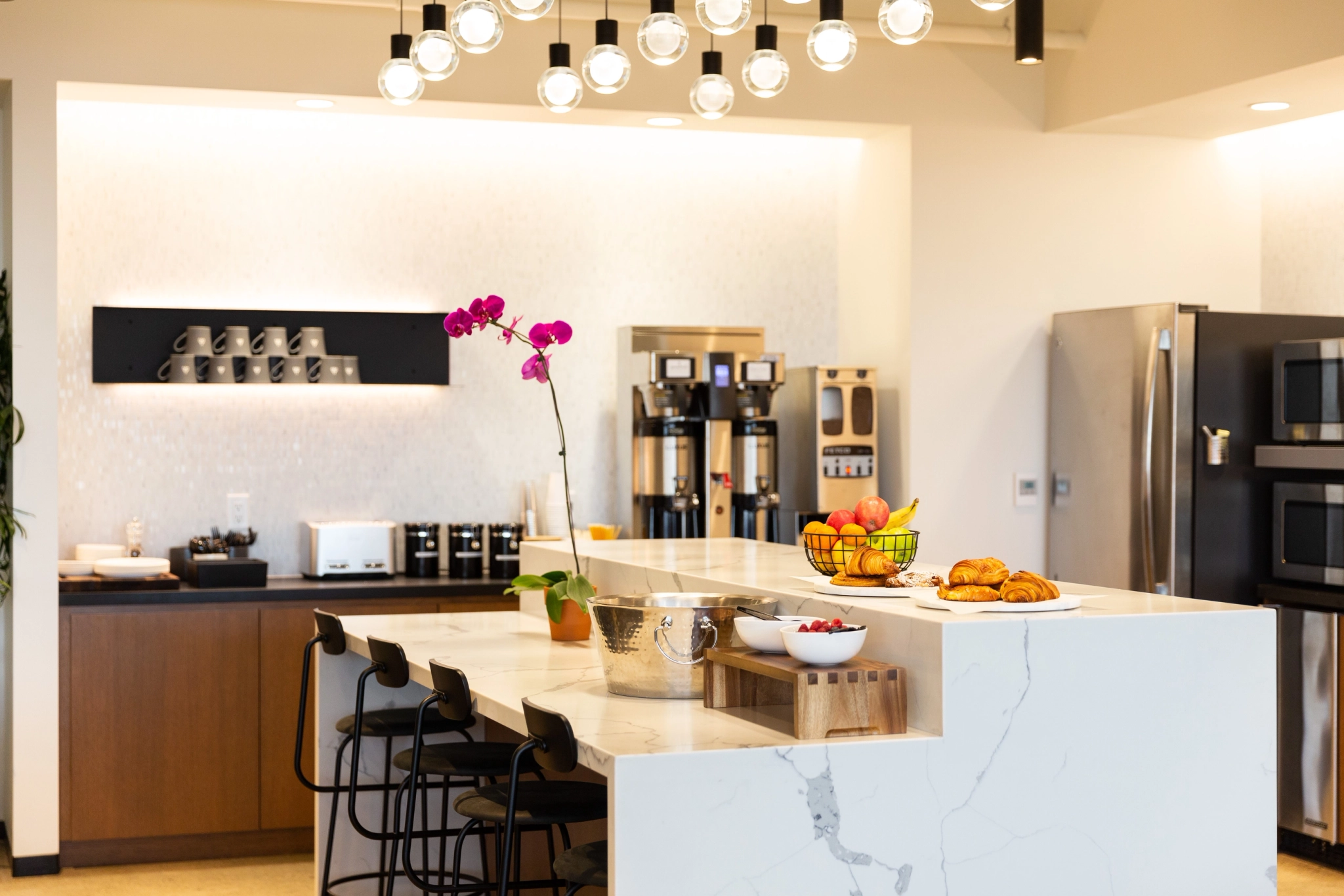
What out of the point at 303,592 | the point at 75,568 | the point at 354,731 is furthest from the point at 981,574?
the point at 75,568

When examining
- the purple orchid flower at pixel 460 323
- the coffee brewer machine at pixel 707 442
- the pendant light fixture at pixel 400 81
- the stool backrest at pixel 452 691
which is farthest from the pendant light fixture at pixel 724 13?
the coffee brewer machine at pixel 707 442

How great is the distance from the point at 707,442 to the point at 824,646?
9.78 ft

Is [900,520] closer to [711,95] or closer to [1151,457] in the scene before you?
[711,95]

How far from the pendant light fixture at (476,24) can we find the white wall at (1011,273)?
3.18m

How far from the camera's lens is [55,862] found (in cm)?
458

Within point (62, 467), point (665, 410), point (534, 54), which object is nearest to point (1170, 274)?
point (665, 410)

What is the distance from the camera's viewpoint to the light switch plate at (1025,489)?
216 inches

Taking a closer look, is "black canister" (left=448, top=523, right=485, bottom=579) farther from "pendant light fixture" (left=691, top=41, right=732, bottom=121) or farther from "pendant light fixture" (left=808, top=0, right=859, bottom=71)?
"pendant light fixture" (left=808, top=0, right=859, bottom=71)

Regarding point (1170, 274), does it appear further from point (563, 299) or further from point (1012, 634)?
point (1012, 634)

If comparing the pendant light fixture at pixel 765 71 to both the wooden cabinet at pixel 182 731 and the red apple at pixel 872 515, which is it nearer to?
the red apple at pixel 872 515

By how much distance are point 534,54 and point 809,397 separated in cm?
163

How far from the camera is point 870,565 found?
2.66 m

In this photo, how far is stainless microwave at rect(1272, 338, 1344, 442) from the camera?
4484 mm

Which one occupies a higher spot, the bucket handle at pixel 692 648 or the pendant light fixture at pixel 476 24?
the pendant light fixture at pixel 476 24
